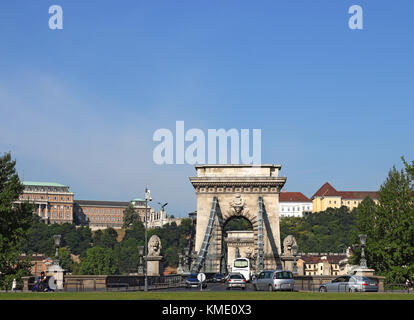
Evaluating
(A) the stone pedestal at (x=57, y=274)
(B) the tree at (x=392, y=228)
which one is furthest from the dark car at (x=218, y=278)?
(A) the stone pedestal at (x=57, y=274)

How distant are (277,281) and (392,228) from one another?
1008 inches

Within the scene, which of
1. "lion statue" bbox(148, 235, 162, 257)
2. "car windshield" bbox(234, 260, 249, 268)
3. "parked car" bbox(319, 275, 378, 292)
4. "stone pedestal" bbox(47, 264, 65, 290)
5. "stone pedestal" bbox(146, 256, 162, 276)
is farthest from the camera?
"car windshield" bbox(234, 260, 249, 268)

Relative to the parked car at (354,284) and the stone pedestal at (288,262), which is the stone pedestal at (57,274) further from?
the stone pedestal at (288,262)

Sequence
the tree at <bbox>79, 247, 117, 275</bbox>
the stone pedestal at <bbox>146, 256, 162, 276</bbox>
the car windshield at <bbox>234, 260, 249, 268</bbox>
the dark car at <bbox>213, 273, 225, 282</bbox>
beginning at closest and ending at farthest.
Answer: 1. the stone pedestal at <bbox>146, 256, 162, 276</bbox>
2. the car windshield at <bbox>234, 260, 249, 268</bbox>
3. the dark car at <bbox>213, 273, 225, 282</bbox>
4. the tree at <bbox>79, 247, 117, 275</bbox>

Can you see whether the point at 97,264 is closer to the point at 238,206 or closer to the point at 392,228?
the point at 238,206

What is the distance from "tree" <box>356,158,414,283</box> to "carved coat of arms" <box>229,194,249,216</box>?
514 inches

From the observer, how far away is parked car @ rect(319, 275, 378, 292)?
3894 cm

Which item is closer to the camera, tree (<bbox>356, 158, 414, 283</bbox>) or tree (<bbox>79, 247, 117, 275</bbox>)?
tree (<bbox>356, 158, 414, 283</bbox>)

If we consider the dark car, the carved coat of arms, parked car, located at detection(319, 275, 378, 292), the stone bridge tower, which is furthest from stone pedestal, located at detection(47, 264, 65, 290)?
the carved coat of arms

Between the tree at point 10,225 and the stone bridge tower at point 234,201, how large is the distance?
19645mm

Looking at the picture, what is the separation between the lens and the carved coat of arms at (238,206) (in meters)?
72.9

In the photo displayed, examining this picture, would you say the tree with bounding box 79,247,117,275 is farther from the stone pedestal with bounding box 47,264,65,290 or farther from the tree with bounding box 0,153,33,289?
the stone pedestal with bounding box 47,264,65,290
